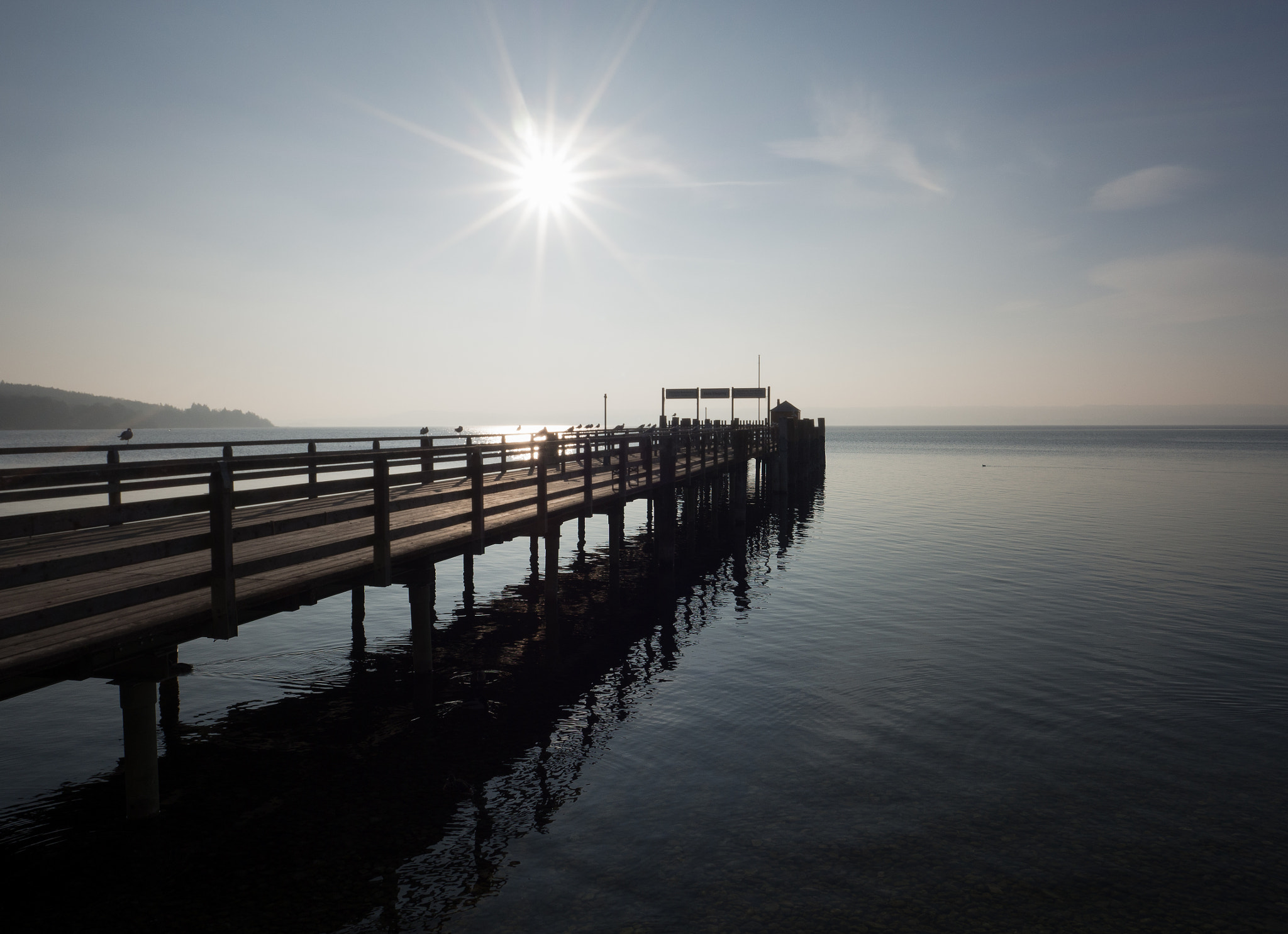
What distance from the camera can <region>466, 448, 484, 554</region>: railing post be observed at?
410 inches

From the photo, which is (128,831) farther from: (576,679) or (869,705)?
(869,705)

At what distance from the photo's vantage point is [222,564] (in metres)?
6.44

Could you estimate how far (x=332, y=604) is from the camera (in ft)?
60.6

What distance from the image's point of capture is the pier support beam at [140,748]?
21.9 ft

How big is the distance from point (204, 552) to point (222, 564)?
3127mm

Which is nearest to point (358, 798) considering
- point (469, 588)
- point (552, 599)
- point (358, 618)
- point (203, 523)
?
point (203, 523)

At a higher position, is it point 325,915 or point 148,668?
point 148,668

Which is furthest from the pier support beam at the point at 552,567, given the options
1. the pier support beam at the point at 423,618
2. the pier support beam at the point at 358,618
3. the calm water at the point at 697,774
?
the pier support beam at the point at 358,618

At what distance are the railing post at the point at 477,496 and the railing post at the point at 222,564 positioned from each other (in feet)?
13.1

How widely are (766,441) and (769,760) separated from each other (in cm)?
3625

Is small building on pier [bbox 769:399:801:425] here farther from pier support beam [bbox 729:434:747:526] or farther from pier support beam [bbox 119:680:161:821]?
pier support beam [bbox 119:680:161:821]

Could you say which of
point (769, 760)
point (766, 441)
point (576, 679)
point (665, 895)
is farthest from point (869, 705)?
point (766, 441)

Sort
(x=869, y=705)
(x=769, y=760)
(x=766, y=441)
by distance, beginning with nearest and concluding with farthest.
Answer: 1. (x=769, y=760)
2. (x=869, y=705)
3. (x=766, y=441)

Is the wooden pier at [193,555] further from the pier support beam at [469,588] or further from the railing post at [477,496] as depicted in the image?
the pier support beam at [469,588]
